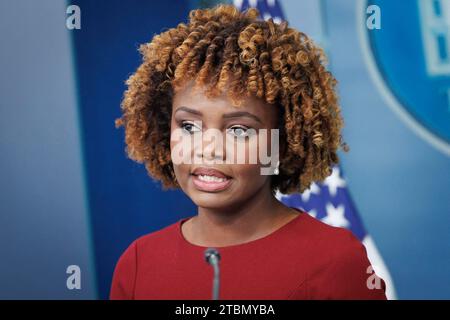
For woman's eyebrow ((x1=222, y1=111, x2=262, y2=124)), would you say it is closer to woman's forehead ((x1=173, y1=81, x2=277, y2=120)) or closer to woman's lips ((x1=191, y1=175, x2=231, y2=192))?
woman's forehead ((x1=173, y1=81, x2=277, y2=120))

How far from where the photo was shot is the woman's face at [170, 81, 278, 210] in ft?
4.19

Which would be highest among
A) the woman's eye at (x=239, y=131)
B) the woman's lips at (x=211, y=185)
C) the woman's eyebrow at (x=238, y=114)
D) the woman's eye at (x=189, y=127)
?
the woman's eyebrow at (x=238, y=114)

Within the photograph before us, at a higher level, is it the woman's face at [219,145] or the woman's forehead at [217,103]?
the woman's forehead at [217,103]

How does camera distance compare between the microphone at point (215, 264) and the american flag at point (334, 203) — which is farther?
the american flag at point (334, 203)

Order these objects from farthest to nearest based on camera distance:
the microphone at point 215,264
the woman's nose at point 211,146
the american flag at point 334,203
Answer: the american flag at point 334,203, the woman's nose at point 211,146, the microphone at point 215,264

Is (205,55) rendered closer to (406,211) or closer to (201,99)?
(201,99)

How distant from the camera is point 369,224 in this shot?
1.84m

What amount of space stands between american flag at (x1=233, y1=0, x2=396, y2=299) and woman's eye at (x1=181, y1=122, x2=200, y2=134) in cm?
61

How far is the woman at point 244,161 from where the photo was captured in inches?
50.9

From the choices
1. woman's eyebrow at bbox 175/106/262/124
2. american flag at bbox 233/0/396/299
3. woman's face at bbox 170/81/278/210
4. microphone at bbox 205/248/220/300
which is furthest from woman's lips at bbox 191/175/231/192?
american flag at bbox 233/0/396/299

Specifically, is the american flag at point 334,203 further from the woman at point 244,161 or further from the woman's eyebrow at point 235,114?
the woman's eyebrow at point 235,114

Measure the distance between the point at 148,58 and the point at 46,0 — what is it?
59cm

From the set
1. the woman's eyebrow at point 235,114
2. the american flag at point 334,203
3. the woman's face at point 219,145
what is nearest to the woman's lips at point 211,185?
the woman's face at point 219,145

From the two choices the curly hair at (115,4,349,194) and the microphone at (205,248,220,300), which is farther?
the curly hair at (115,4,349,194)
